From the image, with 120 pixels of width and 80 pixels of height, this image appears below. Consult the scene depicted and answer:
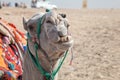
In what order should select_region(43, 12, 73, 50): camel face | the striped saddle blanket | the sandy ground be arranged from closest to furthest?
select_region(43, 12, 73, 50): camel face, the striped saddle blanket, the sandy ground

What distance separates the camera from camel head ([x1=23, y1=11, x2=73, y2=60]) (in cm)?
233

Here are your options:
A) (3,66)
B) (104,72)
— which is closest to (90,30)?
(104,72)

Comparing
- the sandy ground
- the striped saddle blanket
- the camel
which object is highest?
the camel

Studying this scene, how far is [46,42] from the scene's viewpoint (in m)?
2.45

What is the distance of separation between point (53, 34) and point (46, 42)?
129 millimetres

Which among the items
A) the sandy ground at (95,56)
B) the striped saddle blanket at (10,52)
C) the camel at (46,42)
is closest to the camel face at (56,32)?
the camel at (46,42)

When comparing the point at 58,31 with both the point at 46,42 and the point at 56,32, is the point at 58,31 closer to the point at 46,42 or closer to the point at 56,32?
the point at 56,32

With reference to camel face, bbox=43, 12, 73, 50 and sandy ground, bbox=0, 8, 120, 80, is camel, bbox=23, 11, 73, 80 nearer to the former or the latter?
camel face, bbox=43, 12, 73, 50

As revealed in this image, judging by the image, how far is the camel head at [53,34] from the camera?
2.33 meters

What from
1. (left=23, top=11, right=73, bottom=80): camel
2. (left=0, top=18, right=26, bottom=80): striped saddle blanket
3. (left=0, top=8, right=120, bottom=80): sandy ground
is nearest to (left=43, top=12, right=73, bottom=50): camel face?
(left=23, top=11, right=73, bottom=80): camel

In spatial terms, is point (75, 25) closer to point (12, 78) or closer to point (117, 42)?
point (117, 42)

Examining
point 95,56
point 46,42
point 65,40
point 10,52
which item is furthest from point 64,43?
point 95,56

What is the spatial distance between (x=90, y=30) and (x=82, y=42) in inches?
110

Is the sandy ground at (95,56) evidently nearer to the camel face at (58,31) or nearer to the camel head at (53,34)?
the camel head at (53,34)
